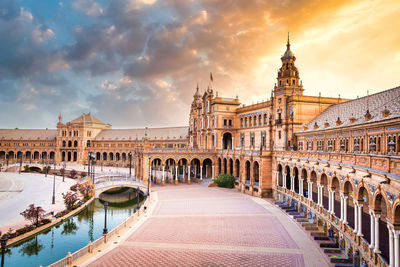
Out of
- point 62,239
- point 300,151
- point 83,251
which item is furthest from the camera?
point 300,151

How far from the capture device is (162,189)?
50094mm

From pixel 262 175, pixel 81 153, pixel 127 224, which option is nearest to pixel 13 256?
pixel 127 224

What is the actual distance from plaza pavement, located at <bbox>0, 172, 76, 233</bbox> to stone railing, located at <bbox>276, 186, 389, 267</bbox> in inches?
1268

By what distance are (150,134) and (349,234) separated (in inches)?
3433

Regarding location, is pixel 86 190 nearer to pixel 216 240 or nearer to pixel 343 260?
pixel 216 240

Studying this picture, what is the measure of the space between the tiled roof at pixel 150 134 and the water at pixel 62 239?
55.6m

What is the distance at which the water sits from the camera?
24.7 meters

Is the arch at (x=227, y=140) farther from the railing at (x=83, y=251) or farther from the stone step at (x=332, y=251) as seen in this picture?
the stone step at (x=332, y=251)

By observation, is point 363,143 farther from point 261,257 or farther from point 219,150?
Result: point 219,150

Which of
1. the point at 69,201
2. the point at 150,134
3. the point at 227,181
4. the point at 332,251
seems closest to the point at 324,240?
the point at 332,251

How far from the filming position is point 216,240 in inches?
930

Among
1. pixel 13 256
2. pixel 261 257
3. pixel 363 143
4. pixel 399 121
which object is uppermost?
pixel 399 121

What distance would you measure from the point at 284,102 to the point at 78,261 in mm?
39303

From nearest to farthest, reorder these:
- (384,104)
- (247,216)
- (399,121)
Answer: (399,121) → (384,104) → (247,216)
